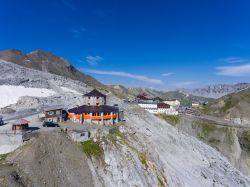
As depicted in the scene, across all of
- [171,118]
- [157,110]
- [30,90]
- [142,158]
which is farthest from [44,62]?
[142,158]

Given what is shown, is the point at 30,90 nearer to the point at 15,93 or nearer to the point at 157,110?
the point at 15,93

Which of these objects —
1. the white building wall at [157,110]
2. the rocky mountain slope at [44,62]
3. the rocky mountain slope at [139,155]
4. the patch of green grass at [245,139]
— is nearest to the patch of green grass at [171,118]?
the white building wall at [157,110]

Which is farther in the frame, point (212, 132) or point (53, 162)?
point (212, 132)

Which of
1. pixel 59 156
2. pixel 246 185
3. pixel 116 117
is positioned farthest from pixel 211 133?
pixel 59 156

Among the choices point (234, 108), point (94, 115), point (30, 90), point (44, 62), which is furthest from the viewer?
point (234, 108)

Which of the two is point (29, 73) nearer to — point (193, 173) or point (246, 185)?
point (193, 173)

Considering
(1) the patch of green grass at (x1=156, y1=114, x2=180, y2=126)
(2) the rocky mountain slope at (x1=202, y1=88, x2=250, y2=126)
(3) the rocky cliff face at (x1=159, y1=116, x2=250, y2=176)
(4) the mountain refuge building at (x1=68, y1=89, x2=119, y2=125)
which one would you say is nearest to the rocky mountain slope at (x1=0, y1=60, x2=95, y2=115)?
(4) the mountain refuge building at (x1=68, y1=89, x2=119, y2=125)

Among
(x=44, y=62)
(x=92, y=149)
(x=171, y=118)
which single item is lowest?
(x=92, y=149)
